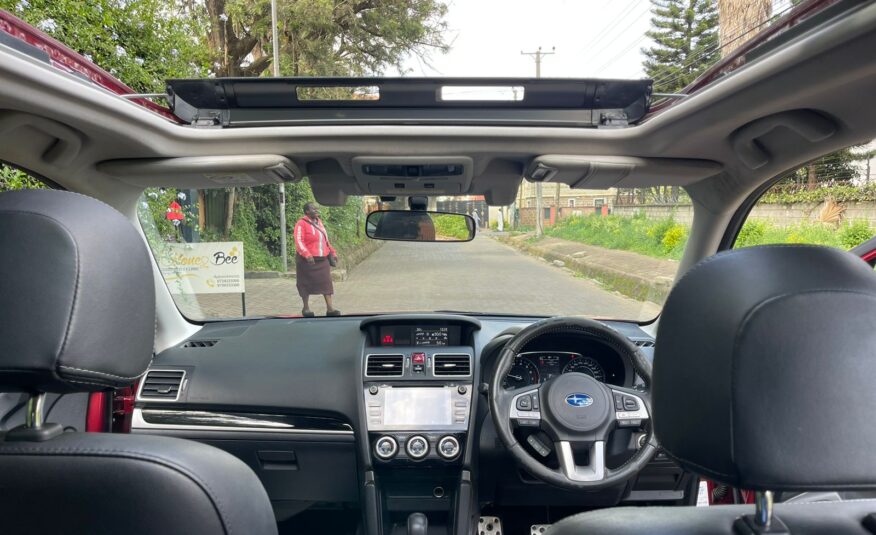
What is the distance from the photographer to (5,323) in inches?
50.0

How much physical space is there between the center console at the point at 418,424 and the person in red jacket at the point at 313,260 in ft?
2.96

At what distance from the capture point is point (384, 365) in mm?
3096

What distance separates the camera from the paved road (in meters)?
3.98

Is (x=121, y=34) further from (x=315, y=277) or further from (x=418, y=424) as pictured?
(x=418, y=424)

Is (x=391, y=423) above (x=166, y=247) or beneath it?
beneath

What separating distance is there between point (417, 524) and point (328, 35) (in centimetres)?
1345

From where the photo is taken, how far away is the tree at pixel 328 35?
44.7ft

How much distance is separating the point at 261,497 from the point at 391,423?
1453 millimetres

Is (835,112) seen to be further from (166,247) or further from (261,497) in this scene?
(166,247)

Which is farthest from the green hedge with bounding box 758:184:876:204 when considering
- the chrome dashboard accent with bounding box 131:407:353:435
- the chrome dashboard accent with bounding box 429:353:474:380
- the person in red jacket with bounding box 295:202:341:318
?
the chrome dashboard accent with bounding box 131:407:353:435

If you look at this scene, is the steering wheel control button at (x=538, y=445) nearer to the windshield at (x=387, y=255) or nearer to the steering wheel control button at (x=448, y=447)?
the steering wheel control button at (x=448, y=447)

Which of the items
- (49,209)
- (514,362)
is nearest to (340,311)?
(514,362)

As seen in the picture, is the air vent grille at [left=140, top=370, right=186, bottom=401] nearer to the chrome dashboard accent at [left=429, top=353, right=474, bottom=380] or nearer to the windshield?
the windshield

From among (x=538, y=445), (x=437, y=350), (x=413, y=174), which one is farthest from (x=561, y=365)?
(x=413, y=174)
